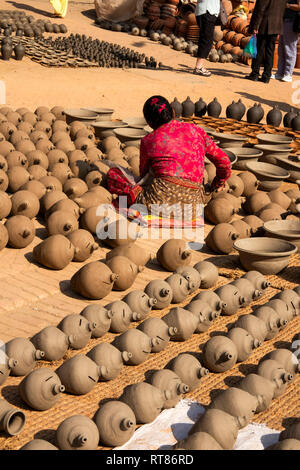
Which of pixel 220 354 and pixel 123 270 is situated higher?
pixel 123 270

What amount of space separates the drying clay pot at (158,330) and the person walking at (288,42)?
11121mm

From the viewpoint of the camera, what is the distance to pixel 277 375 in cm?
321

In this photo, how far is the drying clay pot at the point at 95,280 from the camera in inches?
156

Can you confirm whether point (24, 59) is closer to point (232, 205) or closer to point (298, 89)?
point (298, 89)

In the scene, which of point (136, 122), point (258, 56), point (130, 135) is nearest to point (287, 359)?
point (130, 135)

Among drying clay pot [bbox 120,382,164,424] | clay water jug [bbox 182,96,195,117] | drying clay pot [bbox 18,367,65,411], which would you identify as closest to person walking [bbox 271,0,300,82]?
clay water jug [bbox 182,96,195,117]

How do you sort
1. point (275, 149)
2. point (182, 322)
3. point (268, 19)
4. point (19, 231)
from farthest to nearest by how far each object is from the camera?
point (268, 19)
point (275, 149)
point (19, 231)
point (182, 322)

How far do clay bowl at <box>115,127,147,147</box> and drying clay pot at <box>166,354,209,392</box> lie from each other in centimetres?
444

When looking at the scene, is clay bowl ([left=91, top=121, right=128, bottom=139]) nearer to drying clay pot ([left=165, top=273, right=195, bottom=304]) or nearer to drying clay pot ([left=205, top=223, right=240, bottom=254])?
drying clay pot ([left=205, top=223, right=240, bottom=254])

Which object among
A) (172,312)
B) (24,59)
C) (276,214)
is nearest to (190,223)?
(276,214)

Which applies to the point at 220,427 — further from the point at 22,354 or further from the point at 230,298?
the point at 230,298

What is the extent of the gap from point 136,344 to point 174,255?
1.27 metres

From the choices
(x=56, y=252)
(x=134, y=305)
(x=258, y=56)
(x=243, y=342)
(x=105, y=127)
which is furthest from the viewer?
(x=258, y=56)

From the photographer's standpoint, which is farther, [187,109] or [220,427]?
[187,109]
